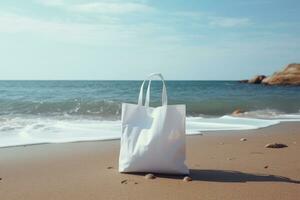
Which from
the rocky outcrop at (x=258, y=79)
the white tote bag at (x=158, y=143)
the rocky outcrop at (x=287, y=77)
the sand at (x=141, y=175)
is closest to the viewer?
the sand at (x=141, y=175)

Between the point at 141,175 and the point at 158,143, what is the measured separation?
38 cm

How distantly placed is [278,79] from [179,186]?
6539cm

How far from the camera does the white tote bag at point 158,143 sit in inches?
175

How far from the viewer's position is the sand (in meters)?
3.82

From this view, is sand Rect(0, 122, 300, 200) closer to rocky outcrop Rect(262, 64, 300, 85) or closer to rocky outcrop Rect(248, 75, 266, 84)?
rocky outcrop Rect(262, 64, 300, 85)

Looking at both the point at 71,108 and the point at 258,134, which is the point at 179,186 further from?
the point at 71,108

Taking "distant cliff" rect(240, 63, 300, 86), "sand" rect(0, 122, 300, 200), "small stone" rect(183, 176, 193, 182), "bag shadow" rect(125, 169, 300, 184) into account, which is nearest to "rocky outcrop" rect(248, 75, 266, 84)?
"distant cliff" rect(240, 63, 300, 86)

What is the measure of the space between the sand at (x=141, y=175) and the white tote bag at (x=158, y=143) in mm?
108

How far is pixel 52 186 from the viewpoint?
4.10 m

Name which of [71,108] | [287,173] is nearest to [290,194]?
[287,173]

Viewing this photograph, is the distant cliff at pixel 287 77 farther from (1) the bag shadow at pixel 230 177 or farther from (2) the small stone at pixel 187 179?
(2) the small stone at pixel 187 179

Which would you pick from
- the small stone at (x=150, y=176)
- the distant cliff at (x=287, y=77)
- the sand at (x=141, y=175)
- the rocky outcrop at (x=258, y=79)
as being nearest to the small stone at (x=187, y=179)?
the sand at (x=141, y=175)

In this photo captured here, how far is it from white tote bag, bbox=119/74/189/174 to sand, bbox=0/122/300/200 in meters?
0.11

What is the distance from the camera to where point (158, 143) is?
4.43 m
